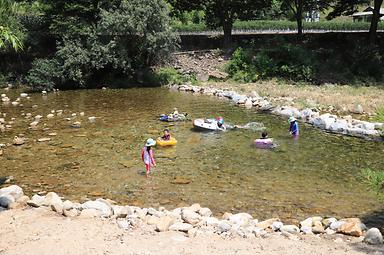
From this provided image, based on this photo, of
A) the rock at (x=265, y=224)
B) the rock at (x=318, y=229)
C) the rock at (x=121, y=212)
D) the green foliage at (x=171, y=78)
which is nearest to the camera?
the rock at (x=318, y=229)

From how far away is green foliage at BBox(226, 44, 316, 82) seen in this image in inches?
1506

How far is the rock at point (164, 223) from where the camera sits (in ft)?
36.9

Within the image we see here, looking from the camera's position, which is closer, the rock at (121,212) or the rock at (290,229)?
the rock at (290,229)

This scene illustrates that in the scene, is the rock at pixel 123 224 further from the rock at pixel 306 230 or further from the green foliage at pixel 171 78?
the green foliage at pixel 171 78

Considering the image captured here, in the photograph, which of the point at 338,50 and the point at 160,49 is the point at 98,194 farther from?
the point at 338,50

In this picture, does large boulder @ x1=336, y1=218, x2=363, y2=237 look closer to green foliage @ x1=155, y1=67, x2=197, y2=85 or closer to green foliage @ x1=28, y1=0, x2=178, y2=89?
green foliage @ x1=28, y1=0, x2=178, y2=89

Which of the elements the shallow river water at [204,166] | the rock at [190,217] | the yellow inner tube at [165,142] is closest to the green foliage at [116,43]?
the shallow river water at [204,166]

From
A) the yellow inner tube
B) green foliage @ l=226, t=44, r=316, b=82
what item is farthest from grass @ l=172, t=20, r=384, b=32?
the yellow inner tube

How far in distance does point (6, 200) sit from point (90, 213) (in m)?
2.70

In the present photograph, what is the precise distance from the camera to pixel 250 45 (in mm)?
45906

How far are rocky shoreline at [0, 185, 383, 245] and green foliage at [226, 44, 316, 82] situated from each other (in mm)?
26925

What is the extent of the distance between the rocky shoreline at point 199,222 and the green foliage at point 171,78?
1062 inches

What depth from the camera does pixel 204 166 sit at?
1766 cm

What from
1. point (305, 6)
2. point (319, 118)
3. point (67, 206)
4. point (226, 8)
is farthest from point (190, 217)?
point (305, 6)
